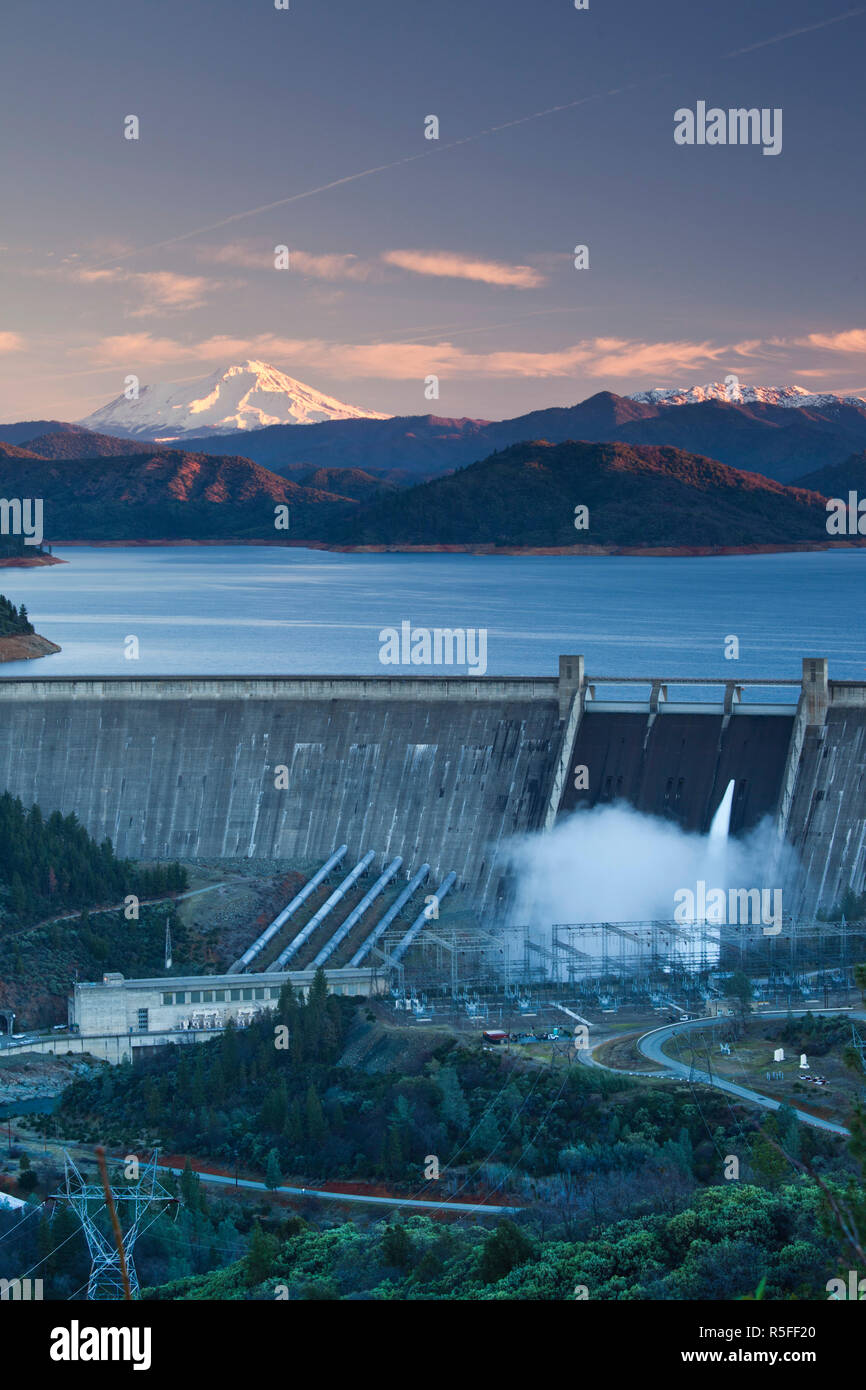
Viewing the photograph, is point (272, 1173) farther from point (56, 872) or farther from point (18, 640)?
point (18, 640)

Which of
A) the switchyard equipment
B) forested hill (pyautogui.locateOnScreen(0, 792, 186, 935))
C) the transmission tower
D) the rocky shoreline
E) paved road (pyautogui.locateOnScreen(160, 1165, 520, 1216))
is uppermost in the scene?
the rocky shoreline

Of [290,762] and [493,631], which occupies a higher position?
[493,631]

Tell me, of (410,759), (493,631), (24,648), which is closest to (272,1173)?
(410,759)

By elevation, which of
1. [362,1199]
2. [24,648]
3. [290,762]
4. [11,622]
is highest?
[11,622]

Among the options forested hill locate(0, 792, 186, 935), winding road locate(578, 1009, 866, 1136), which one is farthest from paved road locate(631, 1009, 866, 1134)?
forested hill locate(0, 792, 186, 935)

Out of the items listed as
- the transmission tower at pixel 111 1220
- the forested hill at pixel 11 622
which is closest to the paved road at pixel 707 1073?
the transmission tower at pixel 111 1220

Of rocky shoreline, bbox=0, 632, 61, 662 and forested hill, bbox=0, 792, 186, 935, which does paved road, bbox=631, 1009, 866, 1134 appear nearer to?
forested hill, bbox=0, 792, 186, 935
